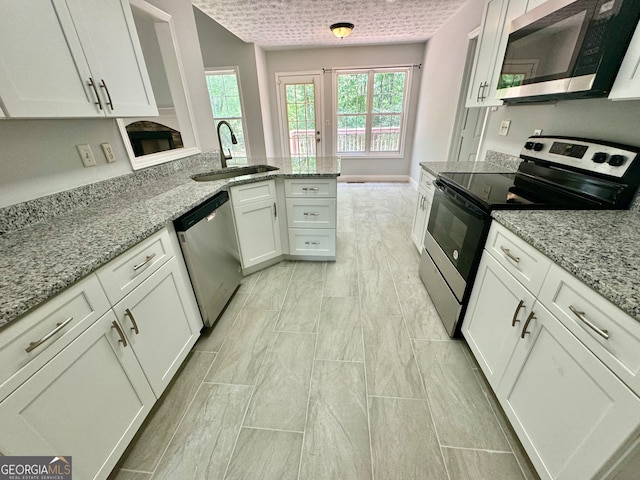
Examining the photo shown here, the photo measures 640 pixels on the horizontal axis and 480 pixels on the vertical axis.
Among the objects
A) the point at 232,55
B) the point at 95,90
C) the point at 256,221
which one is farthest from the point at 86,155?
the point at 232,55

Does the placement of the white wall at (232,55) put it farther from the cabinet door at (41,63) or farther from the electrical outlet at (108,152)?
the cabinet door at (41,63)

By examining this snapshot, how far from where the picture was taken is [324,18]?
3.31 meters

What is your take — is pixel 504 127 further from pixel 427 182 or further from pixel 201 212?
pixel 201 212

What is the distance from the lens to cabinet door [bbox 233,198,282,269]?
2.11 meters

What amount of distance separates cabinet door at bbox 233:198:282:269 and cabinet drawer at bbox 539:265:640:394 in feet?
6.17

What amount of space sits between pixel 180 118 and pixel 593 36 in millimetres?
2856

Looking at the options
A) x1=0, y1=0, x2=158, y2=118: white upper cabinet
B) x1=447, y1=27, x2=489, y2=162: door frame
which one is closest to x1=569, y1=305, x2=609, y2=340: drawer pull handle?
x1=0, y1=0, x2=158, y2=118: white upper cabinet

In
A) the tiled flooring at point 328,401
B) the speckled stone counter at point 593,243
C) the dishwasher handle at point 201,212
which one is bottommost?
the tiled flooring at point 328,401

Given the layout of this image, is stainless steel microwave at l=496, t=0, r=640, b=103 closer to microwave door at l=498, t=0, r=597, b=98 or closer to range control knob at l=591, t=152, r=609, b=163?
microwave door at l=498, t=0, r=597, b=98

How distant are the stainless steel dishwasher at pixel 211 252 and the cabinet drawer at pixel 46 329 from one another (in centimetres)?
56

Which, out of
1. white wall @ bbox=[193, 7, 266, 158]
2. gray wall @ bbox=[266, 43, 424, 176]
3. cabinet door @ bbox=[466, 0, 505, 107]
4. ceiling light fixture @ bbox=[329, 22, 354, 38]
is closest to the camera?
cabinet door @ bbox=[466, 0, 505, 107]

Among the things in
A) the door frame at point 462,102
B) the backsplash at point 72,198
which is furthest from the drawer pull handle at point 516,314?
the door frame at point 462,102

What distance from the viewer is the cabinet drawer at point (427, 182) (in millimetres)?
2121

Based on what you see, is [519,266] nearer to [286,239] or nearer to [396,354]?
[396,354]
